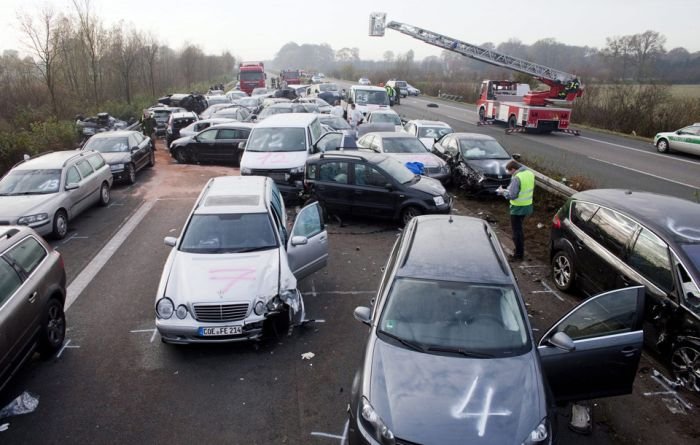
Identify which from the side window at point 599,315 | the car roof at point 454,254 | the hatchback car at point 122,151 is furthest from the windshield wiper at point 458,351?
the hatchback car at point 122,151

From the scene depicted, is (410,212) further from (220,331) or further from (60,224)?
(60,224)

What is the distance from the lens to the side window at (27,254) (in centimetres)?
589

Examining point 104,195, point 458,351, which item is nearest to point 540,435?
point 458,351

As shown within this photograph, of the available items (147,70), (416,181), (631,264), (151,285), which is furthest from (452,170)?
(147,70)

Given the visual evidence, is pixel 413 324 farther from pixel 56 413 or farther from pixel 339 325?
pixel 56 413

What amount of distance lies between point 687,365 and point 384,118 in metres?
17.2

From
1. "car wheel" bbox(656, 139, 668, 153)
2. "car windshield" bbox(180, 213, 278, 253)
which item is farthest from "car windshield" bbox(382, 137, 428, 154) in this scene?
"car wheel" bbox(656, 139, 668, 153)

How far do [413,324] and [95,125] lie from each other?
70.2 ft

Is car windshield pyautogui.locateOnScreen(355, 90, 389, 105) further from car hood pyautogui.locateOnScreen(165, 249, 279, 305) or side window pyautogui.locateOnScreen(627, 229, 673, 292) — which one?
side window pyautogui.locateOnScreen(627, 229, 673, 292)

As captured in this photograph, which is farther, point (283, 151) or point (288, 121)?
point (288, 121)

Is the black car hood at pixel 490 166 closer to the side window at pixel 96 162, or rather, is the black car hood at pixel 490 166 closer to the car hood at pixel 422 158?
the car hood at pixel 422 158

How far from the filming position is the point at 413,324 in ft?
15.5

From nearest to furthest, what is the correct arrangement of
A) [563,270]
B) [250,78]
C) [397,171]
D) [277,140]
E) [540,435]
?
[540,435], [563,270], [397,171], [277,140], [250,78]

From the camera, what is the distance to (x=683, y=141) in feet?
65.1
